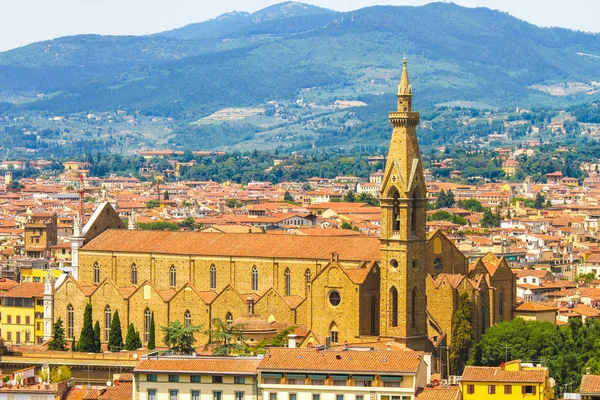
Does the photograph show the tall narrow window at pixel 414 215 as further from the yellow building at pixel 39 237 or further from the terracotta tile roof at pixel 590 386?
the yellow building at pixel 39 237

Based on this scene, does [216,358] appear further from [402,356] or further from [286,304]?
[286,304]

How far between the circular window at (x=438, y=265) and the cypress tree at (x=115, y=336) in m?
12.4

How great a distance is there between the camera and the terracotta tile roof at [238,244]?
6588 cm

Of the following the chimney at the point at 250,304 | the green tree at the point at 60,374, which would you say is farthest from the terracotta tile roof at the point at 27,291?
the green tree at the point at 60,374

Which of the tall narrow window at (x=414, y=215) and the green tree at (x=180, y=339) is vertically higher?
the tall narrow window at (x=414, y=215)

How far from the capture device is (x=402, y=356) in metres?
46.9

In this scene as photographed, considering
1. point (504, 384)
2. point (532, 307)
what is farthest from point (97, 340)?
point (504, 384)

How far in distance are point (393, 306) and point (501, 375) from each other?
17299 mm

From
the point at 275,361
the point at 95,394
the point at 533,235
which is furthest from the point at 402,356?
the point at 533,235

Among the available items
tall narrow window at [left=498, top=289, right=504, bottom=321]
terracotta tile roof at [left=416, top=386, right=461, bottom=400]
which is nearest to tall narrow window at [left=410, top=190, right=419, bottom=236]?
tall narrow window at [left=498, top=289, right=504, bottom=321]

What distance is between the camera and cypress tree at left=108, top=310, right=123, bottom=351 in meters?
68.2

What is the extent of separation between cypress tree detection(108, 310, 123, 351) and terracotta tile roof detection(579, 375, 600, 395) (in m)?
27.5

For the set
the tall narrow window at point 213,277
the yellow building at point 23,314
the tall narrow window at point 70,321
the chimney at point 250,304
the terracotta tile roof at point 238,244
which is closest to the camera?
the chimney at point 250,304

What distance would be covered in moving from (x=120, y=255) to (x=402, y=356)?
27.3 m
